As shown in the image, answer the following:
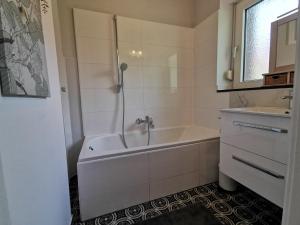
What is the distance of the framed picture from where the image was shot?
46 cm

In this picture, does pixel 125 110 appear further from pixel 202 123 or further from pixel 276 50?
pixel 276 50

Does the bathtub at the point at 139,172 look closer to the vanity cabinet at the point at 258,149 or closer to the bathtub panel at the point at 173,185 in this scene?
the bathtub panel at the point at 173,185

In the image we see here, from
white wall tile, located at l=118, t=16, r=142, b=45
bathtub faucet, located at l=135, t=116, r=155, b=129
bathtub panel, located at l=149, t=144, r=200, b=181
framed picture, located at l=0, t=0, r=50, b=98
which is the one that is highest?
white wall tile, located at l=118, t=16, r=142, b=45

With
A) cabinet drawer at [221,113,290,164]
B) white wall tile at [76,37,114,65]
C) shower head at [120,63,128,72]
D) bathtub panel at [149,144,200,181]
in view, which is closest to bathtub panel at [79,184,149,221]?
bathtub panel at [149,144,200,181]

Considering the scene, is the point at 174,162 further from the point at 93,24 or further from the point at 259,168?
the point at 93,24

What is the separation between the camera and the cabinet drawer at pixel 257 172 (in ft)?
3.04

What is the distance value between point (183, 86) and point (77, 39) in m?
1.51

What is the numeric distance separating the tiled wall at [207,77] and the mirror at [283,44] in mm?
534

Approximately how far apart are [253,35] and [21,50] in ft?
6.74

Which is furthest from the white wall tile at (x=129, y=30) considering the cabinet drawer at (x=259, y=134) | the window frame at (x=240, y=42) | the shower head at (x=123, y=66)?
the cabinet drawer at (x=259, y=134)

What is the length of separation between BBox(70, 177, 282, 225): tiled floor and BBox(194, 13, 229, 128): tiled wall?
84cm

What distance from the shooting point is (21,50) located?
555mm

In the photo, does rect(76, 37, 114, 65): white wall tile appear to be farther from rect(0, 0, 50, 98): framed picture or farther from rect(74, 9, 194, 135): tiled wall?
rect(0, 0, 50, 98): framed picture

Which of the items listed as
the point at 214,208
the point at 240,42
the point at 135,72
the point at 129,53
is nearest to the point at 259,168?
the point at 214,208
